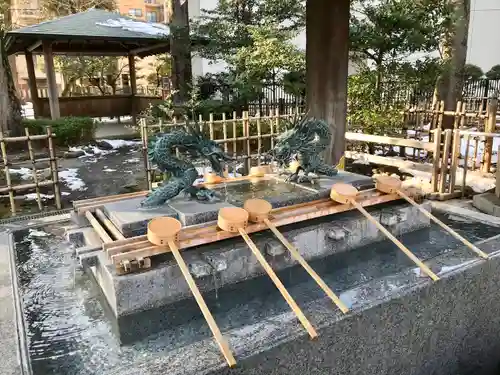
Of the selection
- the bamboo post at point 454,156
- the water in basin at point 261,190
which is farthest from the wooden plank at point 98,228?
the bamboo post at point 454,156

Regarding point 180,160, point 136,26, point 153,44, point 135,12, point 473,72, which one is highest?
point 135,12

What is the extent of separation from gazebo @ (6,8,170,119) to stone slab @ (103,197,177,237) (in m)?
11.3

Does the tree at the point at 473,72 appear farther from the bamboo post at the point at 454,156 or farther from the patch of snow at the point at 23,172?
the patch of snow at the point at 23,172

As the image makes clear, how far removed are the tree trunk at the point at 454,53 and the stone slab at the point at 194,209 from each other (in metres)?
8.89

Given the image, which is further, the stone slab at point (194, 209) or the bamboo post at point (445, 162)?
the bamboo post at point (445, 162)

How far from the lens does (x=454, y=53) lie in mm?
10977

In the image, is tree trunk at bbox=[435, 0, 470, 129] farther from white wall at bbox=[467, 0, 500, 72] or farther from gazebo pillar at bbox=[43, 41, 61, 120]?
white wall at bbox=[467, 0, 500, 72]

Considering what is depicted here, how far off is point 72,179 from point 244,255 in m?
6.81

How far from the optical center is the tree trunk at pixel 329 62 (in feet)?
20.5

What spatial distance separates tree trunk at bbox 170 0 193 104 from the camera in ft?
41.7

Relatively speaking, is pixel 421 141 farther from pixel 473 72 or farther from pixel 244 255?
pixel 473 72

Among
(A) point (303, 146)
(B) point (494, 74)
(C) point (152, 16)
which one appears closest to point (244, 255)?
(A) point (303, 146)

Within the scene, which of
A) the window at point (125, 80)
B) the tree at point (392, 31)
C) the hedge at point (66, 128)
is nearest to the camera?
the tree at point (392, 31)

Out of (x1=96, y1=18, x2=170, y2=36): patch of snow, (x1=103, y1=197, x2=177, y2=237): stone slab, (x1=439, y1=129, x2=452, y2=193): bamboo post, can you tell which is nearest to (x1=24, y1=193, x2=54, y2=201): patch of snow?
(x1=103, y1=197, x2=177, y2=237): stone slab
